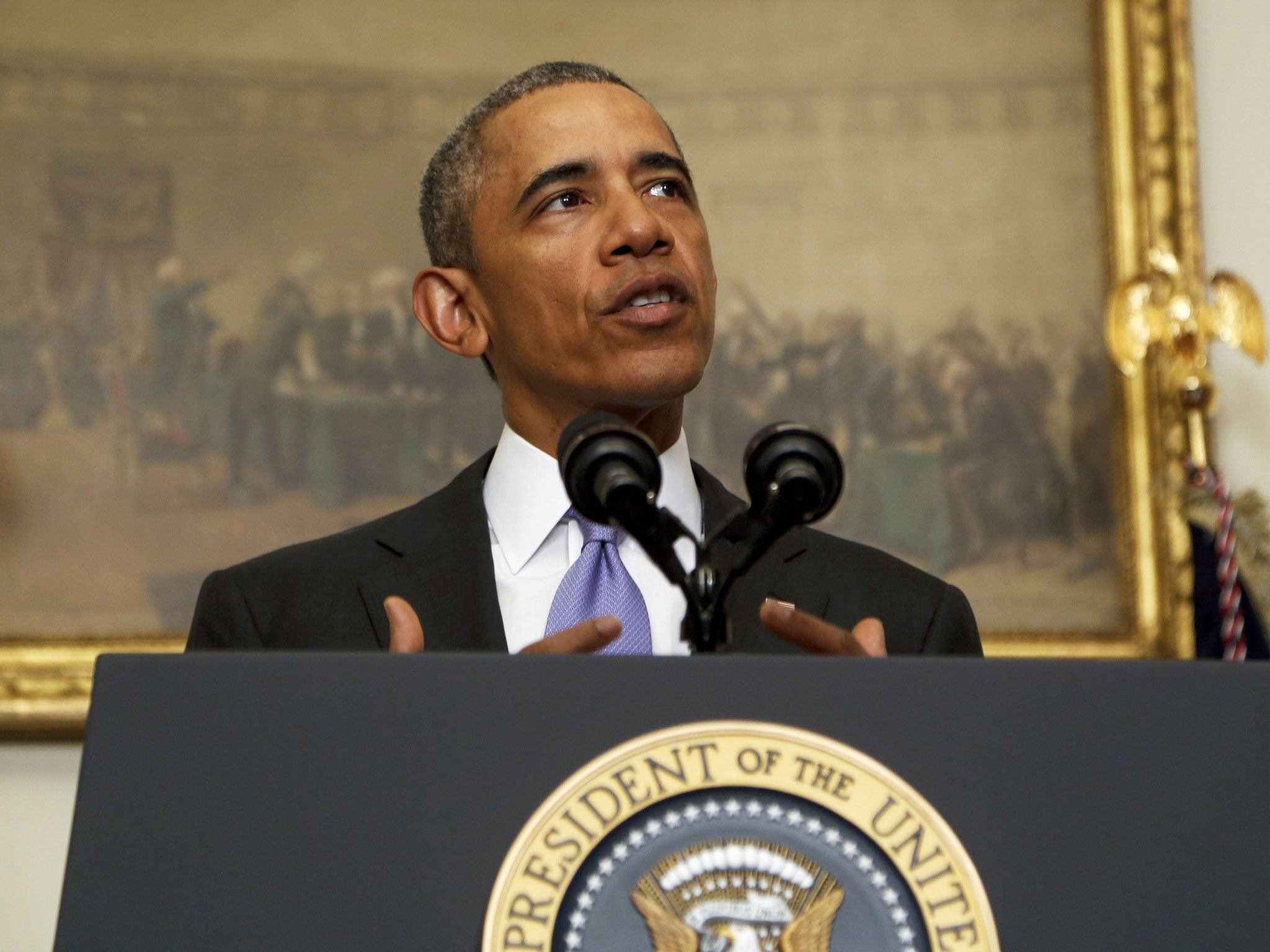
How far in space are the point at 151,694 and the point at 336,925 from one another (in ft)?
0.74

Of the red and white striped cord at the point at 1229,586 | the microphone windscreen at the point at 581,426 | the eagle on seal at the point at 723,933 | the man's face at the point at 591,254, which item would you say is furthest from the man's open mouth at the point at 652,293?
the red and white striped cord at the point at 1229,586

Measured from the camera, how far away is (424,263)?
12.8 ft

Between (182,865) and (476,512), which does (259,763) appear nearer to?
(182,865)

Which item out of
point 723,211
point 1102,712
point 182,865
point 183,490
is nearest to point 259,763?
point 182,865

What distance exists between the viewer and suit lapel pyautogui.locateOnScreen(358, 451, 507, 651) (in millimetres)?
1952

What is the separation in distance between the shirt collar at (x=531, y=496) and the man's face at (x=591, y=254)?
10cm

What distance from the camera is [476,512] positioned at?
2.16 metres

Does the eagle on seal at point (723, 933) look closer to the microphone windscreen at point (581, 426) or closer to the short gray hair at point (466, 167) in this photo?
the microphone windscreen at point (581, 426)

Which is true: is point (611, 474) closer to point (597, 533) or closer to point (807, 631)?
point (807, 631)

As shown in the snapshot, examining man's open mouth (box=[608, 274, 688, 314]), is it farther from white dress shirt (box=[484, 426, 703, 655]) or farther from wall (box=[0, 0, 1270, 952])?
wall (box=[0, 0, 1270, 952])

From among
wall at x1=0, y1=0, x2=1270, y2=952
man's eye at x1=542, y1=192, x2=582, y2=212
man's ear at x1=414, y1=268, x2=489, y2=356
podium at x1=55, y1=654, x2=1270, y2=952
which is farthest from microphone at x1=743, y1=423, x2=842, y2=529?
wall at x1=0, y1=0, x2=1270, y2=952

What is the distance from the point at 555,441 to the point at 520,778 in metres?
1.15

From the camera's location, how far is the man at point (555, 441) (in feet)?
6.55

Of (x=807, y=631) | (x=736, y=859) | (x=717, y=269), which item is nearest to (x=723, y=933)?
(x=736, y=859)
